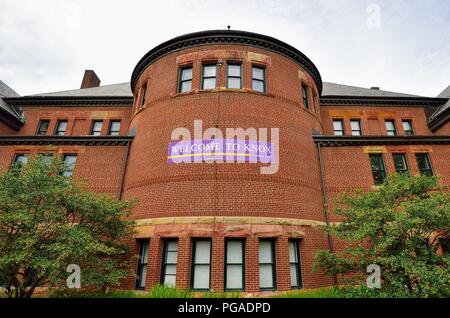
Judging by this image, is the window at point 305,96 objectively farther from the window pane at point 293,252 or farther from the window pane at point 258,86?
the window pane at point 293,252

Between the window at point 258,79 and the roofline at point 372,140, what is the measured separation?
443cm

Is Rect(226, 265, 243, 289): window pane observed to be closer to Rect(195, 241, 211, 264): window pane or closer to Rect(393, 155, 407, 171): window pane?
Rect(195, 241, 211, 264): window pane

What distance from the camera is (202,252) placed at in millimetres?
11320

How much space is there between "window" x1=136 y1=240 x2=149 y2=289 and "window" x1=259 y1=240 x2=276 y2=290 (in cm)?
526

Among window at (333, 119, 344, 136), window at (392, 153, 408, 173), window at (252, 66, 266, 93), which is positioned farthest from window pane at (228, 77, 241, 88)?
window at (392, 153, 408, 173)

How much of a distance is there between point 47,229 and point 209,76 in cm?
1062

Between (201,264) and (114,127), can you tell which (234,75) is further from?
(114,127)

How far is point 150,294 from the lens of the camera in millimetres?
10359

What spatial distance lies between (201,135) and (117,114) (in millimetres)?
11222

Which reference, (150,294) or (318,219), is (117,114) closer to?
(150,294)

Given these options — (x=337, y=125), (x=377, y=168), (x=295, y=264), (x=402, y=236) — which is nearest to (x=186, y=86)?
(x=295, y=264)
